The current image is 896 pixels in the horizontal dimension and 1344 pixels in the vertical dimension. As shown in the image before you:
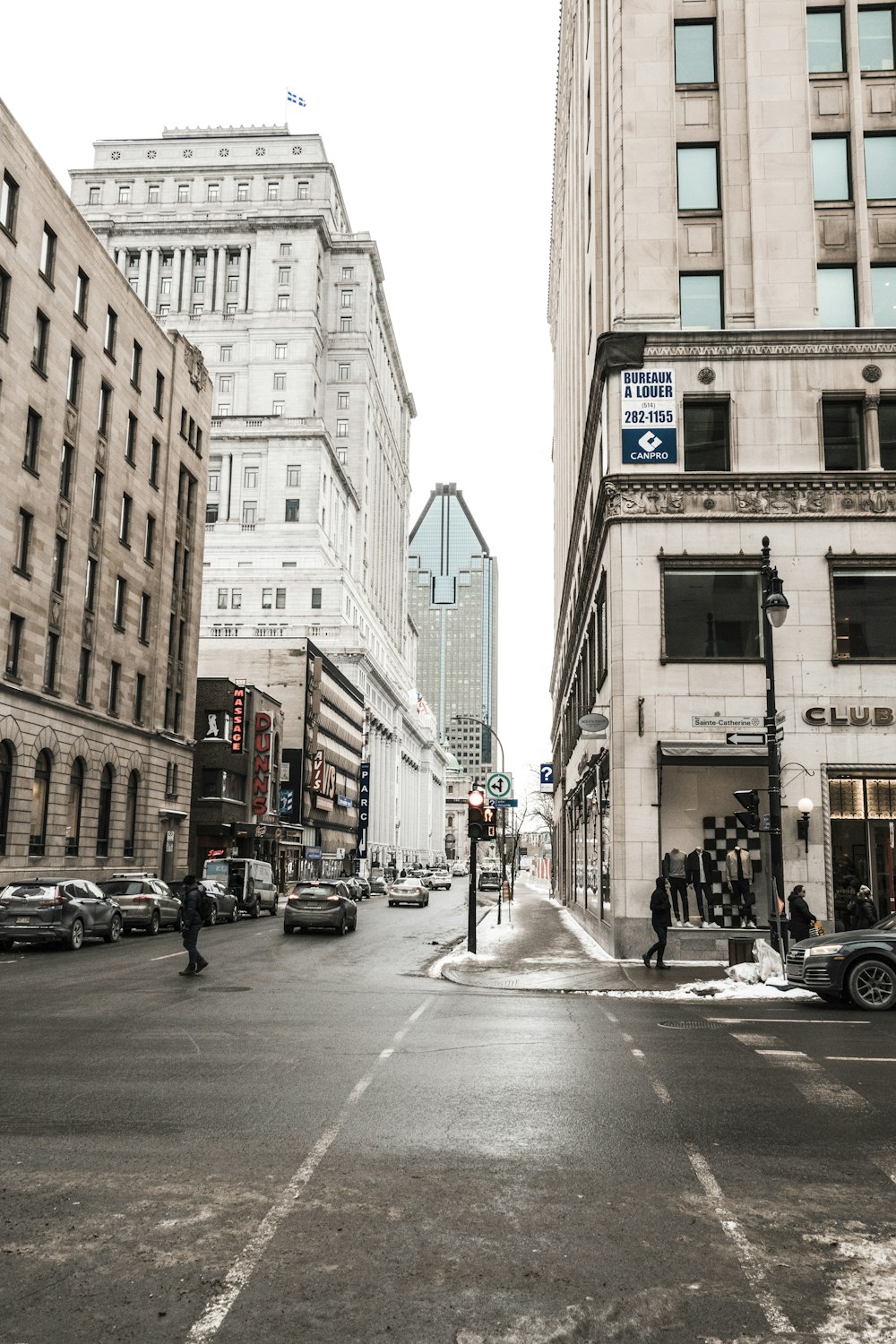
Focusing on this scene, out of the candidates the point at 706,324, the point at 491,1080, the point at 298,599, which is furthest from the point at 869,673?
the point at 298,599

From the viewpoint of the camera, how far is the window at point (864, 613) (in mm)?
24766

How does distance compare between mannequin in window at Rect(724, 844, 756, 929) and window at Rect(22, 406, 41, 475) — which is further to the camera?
window at Rect(22, 406, 41, 475)

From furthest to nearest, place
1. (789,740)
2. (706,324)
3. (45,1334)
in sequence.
Result: 1. (706,324)
2. (789,740)
3. (45,1334)

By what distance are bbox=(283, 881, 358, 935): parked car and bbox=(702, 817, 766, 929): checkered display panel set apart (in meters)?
12.6

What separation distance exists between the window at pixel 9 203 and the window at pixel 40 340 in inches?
127

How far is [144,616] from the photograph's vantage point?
169 feet

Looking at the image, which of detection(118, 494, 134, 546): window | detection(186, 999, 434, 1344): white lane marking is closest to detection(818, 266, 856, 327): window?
detection(186, 999, 434, 1344): white lane marking

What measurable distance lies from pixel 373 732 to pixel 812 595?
117802 mm

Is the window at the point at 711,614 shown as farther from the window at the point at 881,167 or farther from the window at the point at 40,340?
the window at the point at 40,340

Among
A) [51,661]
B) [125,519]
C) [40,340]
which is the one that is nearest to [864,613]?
[51,661]

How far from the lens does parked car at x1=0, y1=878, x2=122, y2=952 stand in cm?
2516

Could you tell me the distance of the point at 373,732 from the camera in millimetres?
140875

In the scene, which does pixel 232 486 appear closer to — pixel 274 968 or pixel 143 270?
pixel 143 270

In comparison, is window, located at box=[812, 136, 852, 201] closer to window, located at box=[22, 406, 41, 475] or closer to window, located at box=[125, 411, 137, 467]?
window, located at box=[22, 406, 41, 475]
